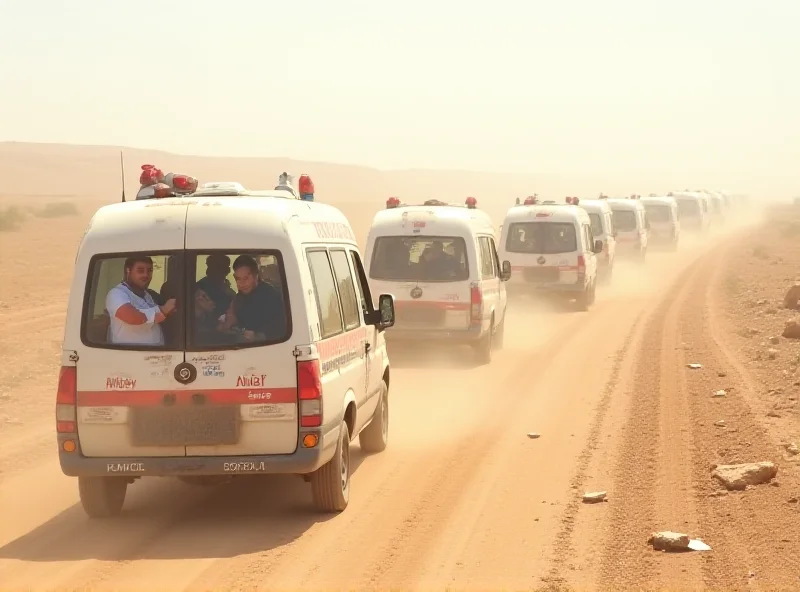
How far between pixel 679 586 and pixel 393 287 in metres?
9.89

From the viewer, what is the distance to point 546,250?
74.5ft

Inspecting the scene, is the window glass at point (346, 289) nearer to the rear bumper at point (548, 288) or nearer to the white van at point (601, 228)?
the rear bumper at point (548, 288)

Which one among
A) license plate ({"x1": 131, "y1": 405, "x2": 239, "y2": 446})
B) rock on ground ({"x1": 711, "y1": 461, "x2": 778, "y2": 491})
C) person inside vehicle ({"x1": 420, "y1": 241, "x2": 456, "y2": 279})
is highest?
person inside vehicle ({"x1": 420, "y1": 241, "x2": 456, "y2": 279})

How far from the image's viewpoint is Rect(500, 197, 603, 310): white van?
74.4ft

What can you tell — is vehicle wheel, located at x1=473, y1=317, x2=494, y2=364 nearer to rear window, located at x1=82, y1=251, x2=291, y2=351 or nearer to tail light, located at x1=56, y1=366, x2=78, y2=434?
rear window, located at x1=82, y1=251, x2=291, y2=351

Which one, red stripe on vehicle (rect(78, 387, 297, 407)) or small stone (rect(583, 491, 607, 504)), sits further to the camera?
small stone (rect(583, 491, 607, 504))

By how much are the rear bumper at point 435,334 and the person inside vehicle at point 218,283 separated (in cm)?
793

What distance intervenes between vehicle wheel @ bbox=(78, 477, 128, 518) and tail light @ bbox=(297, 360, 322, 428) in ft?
4.70

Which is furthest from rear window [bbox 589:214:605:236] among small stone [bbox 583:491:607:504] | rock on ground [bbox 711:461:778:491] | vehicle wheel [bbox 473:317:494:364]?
small stone [bbox 583:491:607:504]

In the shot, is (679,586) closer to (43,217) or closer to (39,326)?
(39,326)

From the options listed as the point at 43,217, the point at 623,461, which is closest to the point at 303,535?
the point at 623,461

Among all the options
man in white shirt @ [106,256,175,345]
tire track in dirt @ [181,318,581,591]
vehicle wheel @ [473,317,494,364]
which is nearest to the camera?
tire track in dirt @ [181,318,581,591]

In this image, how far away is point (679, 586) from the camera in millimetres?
6375

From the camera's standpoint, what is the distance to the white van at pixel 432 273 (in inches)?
623
